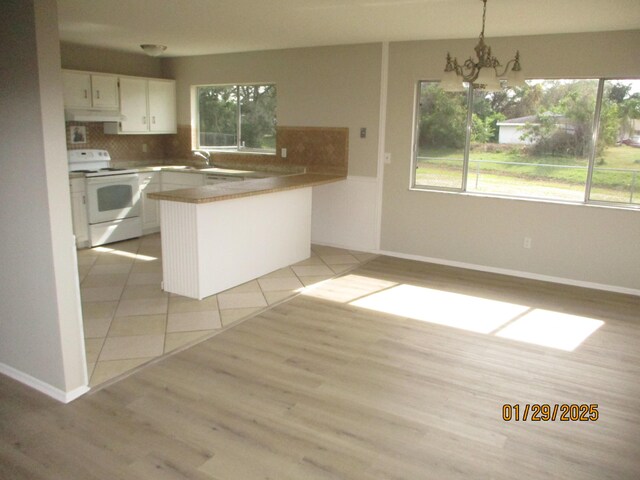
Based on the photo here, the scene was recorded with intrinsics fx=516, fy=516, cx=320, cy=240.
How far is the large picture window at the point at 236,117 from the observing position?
263 inches

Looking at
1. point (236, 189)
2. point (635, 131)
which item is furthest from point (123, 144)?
point (635, 131)

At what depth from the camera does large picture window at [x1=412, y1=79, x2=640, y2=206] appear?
4.76 metres

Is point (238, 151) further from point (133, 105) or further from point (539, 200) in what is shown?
point (539, 200)

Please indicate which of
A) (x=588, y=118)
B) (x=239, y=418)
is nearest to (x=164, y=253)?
(x=239, y=418)

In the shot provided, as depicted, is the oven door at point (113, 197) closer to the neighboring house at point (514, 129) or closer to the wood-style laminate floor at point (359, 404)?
the wood-style laminate floor at point (359, 404)

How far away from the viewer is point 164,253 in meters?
4.42

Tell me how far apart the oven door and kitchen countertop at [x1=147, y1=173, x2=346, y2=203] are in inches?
70.5

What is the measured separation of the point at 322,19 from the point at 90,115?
320 centimetres

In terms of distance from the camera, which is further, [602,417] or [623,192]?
[623,192]

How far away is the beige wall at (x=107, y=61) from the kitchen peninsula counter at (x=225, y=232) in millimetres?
2863

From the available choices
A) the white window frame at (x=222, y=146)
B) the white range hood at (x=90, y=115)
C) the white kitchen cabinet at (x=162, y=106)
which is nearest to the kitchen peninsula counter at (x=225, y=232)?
the white window frame at (x=222, y=146)

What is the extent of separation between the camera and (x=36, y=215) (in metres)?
2.58

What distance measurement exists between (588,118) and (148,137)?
550 cm

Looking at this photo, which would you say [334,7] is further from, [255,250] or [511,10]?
[255,250]
